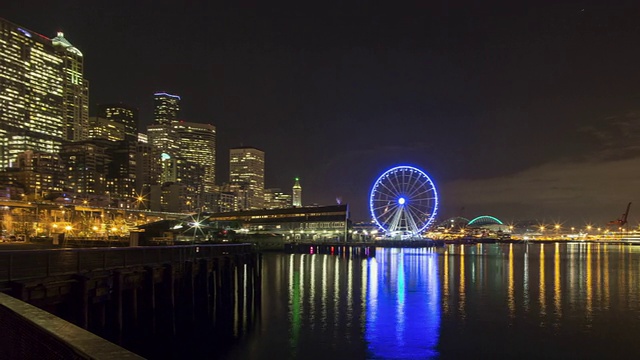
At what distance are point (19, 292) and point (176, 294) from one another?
1746cm

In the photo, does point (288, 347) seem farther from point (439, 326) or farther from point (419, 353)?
point (439, 326)

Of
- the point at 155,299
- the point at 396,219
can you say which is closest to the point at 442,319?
the point at 155,299

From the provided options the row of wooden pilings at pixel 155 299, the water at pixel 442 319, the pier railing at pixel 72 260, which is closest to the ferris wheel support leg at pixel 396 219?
the water at pixel 442 319

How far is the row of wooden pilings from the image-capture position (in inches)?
894

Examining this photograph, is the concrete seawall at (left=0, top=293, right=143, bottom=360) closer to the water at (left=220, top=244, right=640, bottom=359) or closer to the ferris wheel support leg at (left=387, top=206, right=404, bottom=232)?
the water at (left=220, top=244, right=640, bottom=359)

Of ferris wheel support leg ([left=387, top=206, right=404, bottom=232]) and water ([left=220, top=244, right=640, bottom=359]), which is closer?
water ([left=220, top=244, right=640, bottom=359])

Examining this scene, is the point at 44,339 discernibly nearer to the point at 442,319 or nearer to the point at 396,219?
the point at 442,319

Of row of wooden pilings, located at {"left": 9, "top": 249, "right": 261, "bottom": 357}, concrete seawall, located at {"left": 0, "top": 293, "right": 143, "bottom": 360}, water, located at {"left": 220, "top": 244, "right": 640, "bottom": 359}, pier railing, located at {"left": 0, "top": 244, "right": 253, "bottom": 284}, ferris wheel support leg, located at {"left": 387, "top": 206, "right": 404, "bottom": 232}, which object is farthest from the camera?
ferris wheel support leg, located at {"left": 387, "top": 206, "right": 404, "bottom": 232}

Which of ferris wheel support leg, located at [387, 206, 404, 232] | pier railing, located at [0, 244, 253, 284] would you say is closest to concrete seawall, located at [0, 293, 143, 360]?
pier railing, located at [0, 244, 253, 284]

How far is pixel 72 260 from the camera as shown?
23594 mm

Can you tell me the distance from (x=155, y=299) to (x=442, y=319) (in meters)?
19.8

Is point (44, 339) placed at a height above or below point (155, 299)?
above

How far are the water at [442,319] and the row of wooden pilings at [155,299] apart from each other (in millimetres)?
2585

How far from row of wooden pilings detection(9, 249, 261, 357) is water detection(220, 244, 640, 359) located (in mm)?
2585
